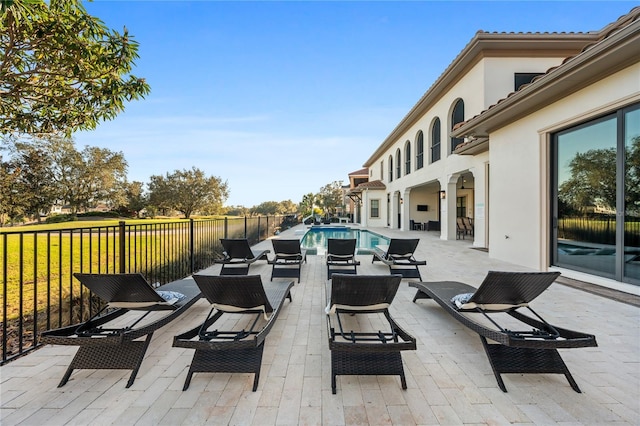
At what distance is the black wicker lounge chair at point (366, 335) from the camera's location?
2.14m

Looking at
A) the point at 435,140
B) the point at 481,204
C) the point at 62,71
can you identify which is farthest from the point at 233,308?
the point at 435,140

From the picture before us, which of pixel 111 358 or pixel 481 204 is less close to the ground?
pixel 481 204

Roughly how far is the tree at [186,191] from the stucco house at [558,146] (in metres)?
36.3

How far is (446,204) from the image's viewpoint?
12305 mm

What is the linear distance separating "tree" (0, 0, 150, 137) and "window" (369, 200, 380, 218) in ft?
68.0

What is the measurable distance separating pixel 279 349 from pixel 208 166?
1712 inches

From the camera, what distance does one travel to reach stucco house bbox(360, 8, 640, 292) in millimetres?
4371

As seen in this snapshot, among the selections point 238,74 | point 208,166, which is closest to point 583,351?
point 238,74

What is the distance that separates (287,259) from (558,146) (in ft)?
20.9

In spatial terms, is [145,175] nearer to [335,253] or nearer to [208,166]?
[208,166]

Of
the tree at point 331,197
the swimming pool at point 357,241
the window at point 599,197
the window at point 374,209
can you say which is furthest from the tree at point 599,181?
the tree at point 331,197

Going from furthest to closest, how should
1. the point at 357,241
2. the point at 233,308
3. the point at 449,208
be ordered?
the point at 357,241
the point at 449,208
the point at 233,308

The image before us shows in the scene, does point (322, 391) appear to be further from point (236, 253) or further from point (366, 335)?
point (236, 253)

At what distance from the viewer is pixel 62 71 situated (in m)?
3.85
